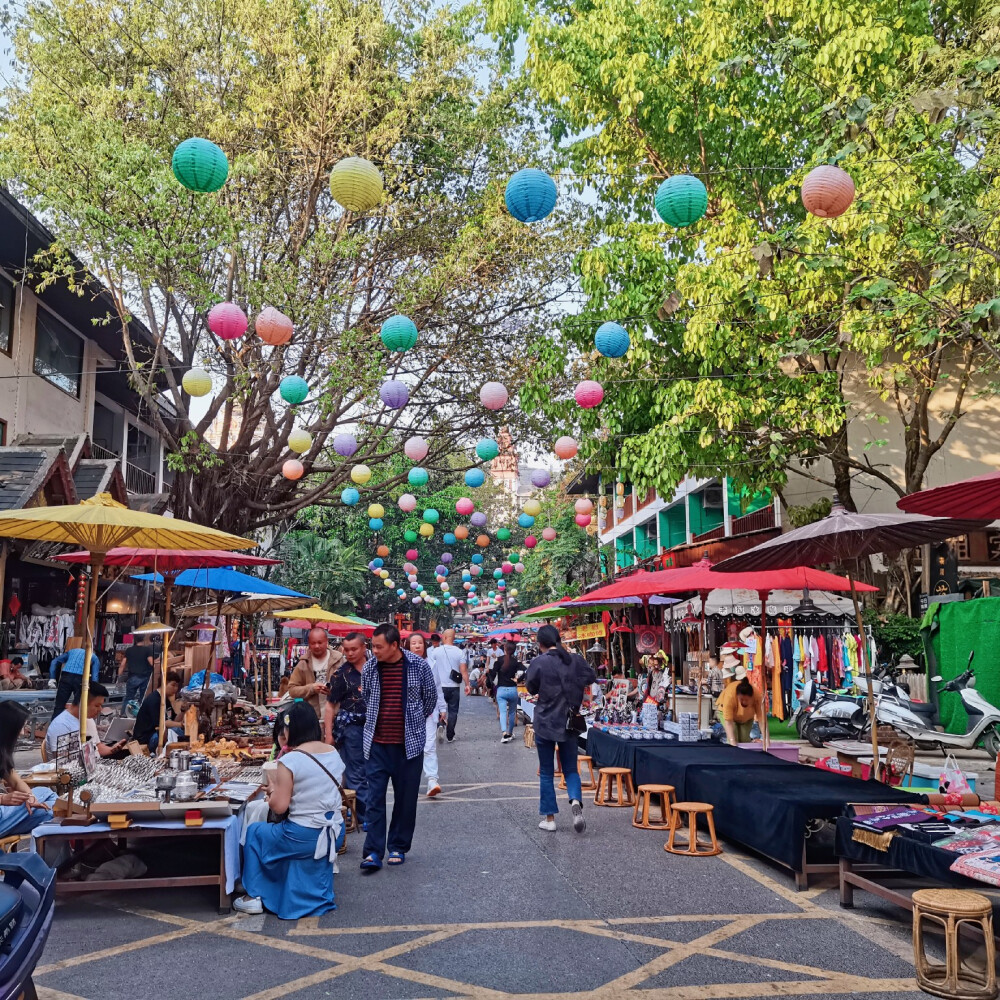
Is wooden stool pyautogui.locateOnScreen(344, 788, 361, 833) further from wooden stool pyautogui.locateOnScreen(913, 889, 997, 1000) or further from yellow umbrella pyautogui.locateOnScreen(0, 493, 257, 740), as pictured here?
wooden stool pyautogui.locateOnScreen(913, 889, 997, 1000)

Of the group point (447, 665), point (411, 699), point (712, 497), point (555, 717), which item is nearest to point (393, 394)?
point (447, 665)

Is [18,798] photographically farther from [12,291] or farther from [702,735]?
[12,291]

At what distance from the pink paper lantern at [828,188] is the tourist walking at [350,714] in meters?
5.73

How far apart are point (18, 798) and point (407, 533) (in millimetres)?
17712

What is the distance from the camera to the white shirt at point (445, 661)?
52.0ft

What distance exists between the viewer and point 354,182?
342 inches

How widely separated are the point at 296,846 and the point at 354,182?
5904 millimetres

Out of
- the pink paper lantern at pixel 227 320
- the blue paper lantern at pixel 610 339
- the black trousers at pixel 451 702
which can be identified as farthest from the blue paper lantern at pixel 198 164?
the black trousers at pixel 451 702

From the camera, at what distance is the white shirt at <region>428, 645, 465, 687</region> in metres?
15.9

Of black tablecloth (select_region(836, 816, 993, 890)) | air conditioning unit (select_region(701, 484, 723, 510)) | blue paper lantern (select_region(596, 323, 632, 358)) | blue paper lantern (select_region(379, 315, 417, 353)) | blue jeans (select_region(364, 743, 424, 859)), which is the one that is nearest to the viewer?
black tablecloth (select_region(836, 816, 993, 890))

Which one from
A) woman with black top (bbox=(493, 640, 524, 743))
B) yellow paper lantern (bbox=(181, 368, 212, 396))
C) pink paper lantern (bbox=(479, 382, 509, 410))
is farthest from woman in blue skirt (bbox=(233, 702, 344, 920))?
woman with black top (bbox=(493, 640, 524, 743))

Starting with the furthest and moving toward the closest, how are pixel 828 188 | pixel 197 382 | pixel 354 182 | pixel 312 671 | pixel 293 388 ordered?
pixel 293 388
pixel 197 382
pixel 312 671
pixel 354 182
pixel 828 188

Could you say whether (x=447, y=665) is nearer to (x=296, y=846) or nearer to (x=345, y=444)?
(x=345, y=444)

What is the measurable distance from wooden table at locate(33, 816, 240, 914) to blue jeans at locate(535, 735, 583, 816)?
3.33 metres
